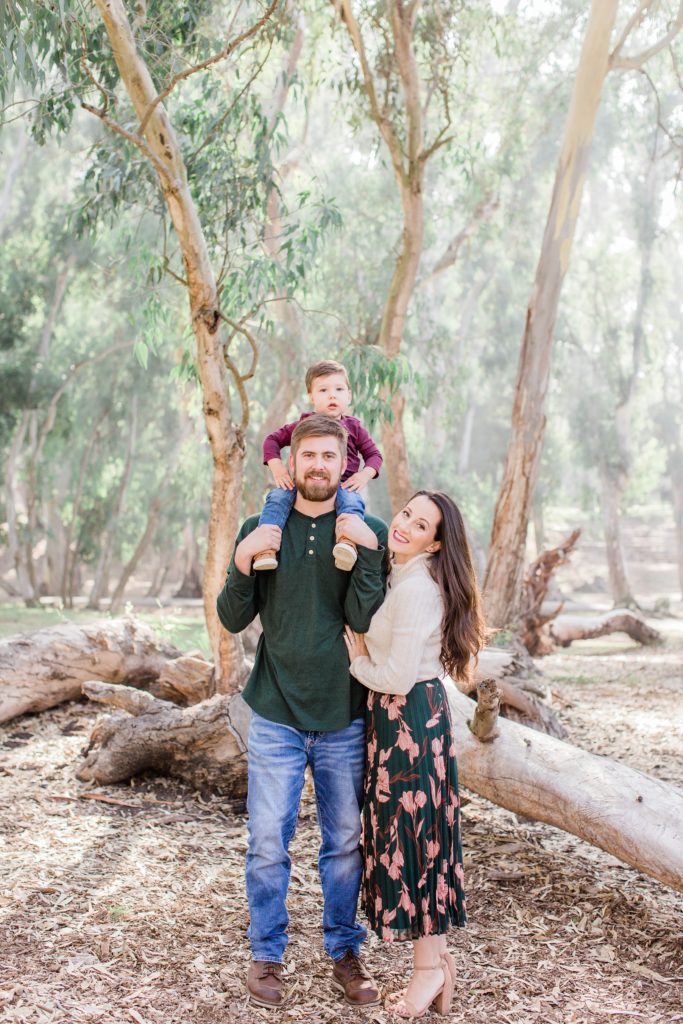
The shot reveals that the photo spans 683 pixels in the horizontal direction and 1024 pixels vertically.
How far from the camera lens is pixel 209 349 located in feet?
16.4

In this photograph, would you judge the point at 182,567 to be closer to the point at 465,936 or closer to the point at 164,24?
the point at 164,24

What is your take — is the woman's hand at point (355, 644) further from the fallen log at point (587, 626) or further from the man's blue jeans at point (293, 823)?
the fallen log at point (587, 626)

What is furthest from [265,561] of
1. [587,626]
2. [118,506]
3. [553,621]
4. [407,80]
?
[118,506]

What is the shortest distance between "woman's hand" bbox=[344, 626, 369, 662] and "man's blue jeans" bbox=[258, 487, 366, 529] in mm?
345

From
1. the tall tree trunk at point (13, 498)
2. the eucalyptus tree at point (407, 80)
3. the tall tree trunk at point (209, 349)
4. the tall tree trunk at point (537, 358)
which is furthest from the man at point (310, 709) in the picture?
the tall tree trunk at point (13, 498)

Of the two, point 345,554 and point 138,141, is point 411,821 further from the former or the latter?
point 138,141

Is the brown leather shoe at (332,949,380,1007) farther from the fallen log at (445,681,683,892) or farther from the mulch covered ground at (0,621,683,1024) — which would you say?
the fallen log at (445,681,683,892)

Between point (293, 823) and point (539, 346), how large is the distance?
6594 millimetres

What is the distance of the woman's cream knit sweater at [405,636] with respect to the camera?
8.86 feet

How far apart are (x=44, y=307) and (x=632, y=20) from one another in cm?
1119

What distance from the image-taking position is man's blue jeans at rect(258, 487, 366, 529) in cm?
286

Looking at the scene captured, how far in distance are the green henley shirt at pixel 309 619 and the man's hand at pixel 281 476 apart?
12.2 inches

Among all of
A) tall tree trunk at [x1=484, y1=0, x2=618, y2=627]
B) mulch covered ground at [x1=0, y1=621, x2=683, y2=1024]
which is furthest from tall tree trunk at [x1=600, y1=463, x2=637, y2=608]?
mulch covered ground at [x1=0, y1=621, x2=683, y2=1024]

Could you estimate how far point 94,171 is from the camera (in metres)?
6.29
